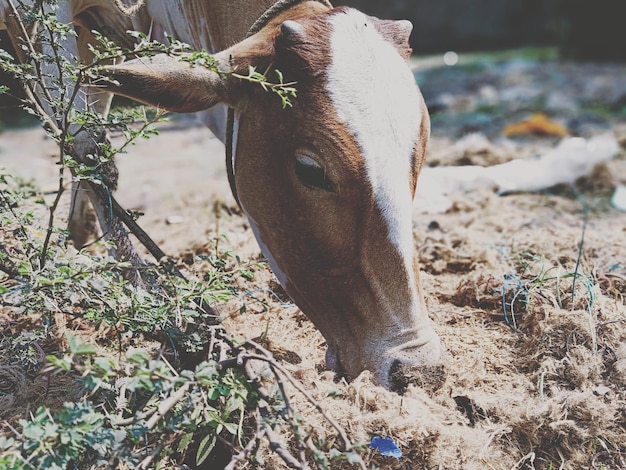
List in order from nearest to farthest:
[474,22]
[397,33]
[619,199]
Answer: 1. [397,33]
2. [619,199]
3. [474,22]

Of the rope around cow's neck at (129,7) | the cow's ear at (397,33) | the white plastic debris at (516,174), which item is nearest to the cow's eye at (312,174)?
the cow's ear at (397,33)

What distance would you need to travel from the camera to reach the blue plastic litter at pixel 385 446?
1.81 meters

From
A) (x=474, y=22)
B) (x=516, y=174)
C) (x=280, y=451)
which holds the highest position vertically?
(x=280, y=451)

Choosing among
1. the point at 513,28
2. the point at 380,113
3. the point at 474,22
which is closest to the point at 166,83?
the point at 380,113

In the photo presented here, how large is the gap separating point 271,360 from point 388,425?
1.50ft

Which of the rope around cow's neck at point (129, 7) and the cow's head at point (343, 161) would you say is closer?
the cow's head at point (343, 161)

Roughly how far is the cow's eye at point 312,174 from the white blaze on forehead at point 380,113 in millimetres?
138

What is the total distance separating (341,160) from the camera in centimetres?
194

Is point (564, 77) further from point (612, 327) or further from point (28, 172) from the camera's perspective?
point (612, 327)

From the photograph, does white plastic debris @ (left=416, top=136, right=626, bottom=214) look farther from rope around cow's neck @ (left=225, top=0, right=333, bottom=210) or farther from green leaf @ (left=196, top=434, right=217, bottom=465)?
green leaf @ (left=196, top=434, right=217, bottom=465)

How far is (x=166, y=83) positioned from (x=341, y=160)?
565 mm

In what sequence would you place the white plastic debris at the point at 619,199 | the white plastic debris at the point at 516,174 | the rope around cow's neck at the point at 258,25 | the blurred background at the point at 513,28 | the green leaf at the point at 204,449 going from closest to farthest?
the green leaf at the point at 204,449 → the rope around cow's neck at the point at 258,25 → the white plastic debris at the point at 619,199 → the white plastic debris at the point at 516,174 → the blurred background at the point at 513,28

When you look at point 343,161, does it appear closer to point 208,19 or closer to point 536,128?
point 208,19

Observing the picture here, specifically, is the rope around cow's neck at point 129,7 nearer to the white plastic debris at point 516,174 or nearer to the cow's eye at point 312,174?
the cow's eye at point 312,174
